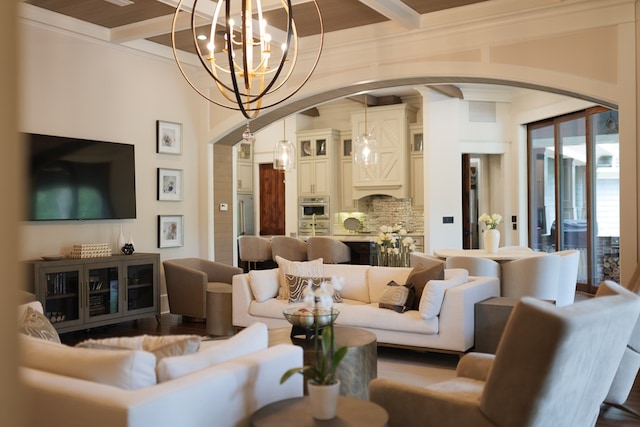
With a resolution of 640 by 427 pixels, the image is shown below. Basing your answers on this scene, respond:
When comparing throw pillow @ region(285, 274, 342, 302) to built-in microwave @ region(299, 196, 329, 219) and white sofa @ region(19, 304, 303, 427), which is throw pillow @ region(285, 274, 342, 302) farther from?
built-in microwave @ region(299, 196, 329, 219)

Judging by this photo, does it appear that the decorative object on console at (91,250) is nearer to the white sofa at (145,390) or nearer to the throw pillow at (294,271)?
the throw pillow at (294,271)

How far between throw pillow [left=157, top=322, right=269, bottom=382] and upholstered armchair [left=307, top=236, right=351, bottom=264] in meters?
5.07

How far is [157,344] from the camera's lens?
2402mm

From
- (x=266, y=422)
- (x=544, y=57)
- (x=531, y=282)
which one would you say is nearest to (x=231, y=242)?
(x=531, y=282)

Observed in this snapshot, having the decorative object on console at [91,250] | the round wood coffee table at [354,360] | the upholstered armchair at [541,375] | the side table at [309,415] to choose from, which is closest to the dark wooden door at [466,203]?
the decorative object on console at [91,250]

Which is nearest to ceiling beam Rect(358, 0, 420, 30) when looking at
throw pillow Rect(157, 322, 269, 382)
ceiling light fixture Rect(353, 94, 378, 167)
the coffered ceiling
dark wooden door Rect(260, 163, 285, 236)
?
the coffered ceiling

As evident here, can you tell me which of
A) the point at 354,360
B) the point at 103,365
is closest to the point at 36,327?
the point at 103,365

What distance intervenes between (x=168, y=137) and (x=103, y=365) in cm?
541

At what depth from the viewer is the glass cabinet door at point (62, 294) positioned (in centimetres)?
536

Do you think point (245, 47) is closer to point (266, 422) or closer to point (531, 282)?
point (266, 422)

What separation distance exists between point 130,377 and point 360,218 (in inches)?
364

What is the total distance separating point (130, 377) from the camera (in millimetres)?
2021

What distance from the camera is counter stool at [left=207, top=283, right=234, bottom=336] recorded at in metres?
5.84

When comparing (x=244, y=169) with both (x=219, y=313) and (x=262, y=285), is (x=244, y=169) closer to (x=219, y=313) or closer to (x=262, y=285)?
(x=219, y=313)
